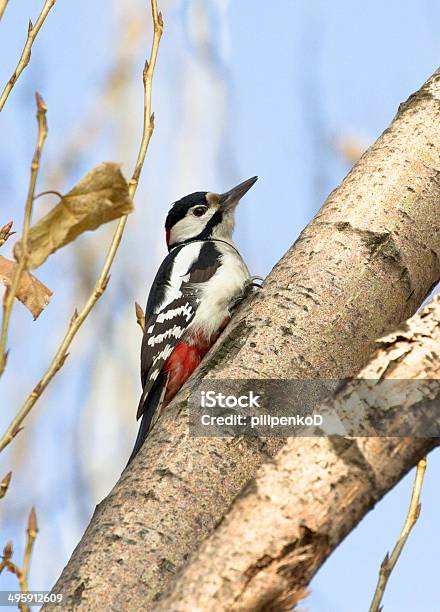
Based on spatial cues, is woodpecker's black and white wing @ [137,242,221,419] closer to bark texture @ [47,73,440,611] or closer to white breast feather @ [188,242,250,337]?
white breast feather @ [188,242,250,337]

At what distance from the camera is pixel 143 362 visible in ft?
11.2

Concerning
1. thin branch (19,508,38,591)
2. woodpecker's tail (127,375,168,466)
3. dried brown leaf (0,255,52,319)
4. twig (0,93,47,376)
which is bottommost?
thin branch (19,508,38,591)

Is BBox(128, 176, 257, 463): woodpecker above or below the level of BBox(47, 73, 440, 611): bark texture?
above

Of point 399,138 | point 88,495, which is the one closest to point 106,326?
point 88,495

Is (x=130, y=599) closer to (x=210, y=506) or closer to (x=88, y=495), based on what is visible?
(x=210, y=506)

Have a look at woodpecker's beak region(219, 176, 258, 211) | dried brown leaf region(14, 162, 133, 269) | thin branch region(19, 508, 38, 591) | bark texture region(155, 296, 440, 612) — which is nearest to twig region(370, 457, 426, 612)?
bark texture region(155, 296, 440, 612)

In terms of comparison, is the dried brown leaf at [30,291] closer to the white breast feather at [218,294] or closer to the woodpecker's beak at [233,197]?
the white breast feather at [218,294]

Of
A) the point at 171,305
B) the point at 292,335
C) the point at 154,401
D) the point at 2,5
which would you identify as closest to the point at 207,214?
the point at 171,305

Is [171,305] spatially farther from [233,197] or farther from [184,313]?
[233,197]

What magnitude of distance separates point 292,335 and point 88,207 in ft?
2.55

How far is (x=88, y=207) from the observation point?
1.55 meters

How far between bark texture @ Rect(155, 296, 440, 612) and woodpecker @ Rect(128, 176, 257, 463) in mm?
1633

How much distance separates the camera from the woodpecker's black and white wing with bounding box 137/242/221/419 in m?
3.36

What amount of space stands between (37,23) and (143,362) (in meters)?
1.75
